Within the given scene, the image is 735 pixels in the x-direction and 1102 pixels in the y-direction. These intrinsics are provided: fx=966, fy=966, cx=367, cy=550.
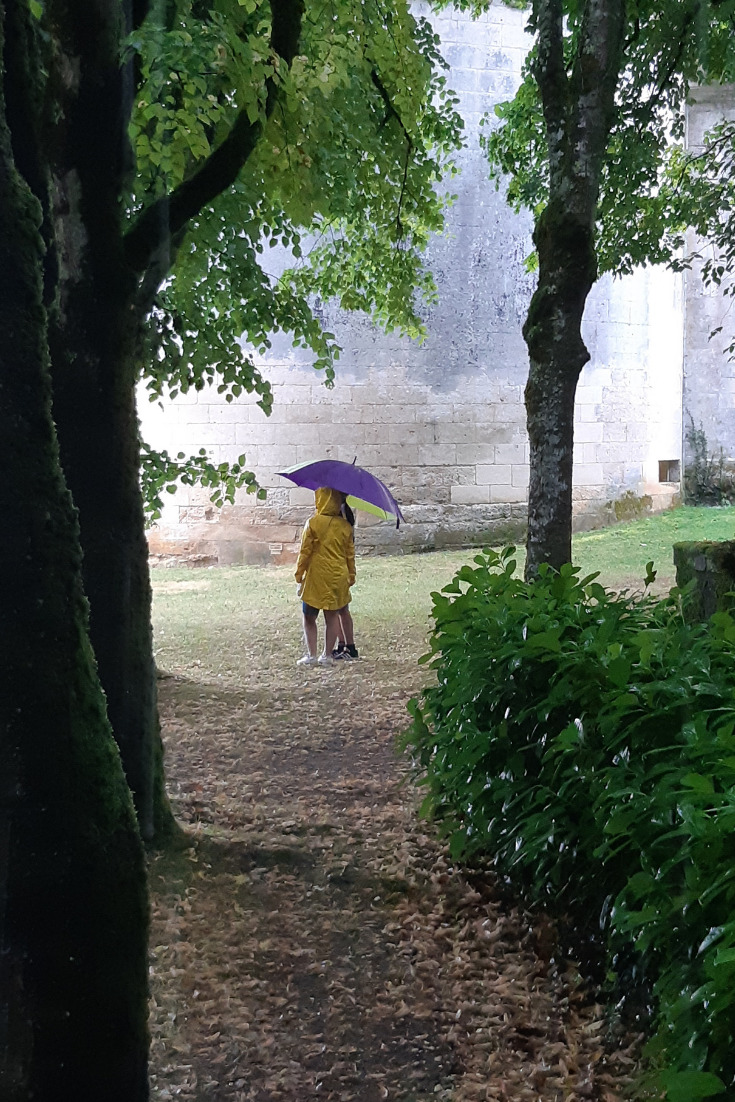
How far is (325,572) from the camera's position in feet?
20.7

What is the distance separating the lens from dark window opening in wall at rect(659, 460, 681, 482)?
7.34 meters

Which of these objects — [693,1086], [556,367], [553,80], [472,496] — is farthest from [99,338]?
[472,496]

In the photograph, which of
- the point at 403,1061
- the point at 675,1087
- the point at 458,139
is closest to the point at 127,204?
the point at 403,1061

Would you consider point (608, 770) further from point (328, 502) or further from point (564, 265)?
point (328, 502)

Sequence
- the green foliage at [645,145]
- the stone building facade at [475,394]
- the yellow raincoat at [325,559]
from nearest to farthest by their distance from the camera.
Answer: the green foliage at [645,145], the yellow raincoat at [325,559], the stone building facade at [475,394]

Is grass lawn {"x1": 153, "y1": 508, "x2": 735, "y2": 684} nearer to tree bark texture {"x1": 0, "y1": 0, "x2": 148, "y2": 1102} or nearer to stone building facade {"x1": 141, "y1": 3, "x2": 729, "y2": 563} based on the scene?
stone building facade {"x1": 141, "y1": 3, "x2": 729, "y2": 563}

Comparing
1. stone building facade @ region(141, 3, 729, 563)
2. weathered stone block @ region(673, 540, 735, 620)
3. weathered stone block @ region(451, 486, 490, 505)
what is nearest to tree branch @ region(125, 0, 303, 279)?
weathered stone block @ region(673, 540, 735, 620)

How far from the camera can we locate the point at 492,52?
8.38m

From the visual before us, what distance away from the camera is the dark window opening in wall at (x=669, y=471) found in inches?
289

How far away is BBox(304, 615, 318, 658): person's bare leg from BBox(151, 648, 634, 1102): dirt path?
1.95 m

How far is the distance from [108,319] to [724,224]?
5.73 m

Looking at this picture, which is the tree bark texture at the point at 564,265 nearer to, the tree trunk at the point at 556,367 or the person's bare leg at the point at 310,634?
the tree trunk at the point at 556,367

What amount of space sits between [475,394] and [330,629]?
394 centimetres

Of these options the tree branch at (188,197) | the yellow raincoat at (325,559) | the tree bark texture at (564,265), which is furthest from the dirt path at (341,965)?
the yellow raincoat at (325,559)
